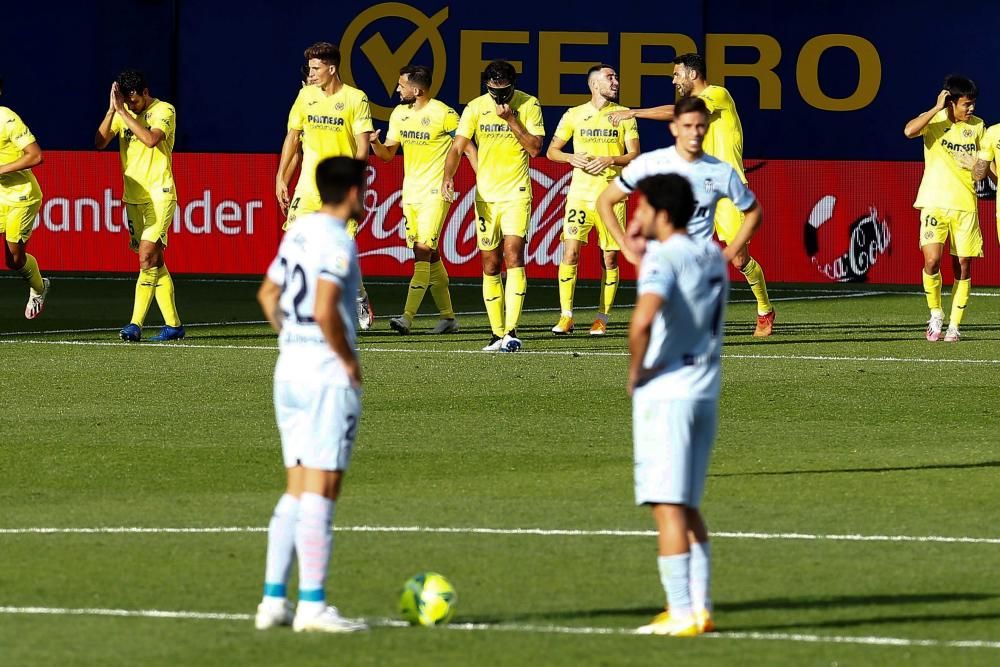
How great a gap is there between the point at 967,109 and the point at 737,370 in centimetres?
397

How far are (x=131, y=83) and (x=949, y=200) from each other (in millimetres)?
7471

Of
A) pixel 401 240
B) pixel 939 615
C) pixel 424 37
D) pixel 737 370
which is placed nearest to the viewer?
pixel 939 615

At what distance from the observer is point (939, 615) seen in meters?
7.87

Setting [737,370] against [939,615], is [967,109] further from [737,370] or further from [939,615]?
[939,615]

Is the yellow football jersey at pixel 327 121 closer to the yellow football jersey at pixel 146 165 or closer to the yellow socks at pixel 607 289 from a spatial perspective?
the yellow football jersey at pixel 146 165

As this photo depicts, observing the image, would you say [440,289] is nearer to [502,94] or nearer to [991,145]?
[502,94]

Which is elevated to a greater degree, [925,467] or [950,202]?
[950,202]

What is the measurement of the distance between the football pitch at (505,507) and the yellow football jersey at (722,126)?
6.52 ft

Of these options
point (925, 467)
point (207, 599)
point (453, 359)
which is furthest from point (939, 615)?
point (453, 359)

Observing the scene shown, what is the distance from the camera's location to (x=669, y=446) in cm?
734

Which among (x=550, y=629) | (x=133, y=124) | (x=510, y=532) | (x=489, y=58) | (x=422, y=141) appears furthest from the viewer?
(x=489, y=58)

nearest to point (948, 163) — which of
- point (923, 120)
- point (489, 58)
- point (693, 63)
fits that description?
point (923, 120)

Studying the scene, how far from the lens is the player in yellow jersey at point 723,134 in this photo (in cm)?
1797

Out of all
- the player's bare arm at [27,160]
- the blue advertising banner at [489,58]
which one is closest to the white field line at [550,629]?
the player's bare arm at [27,160]
